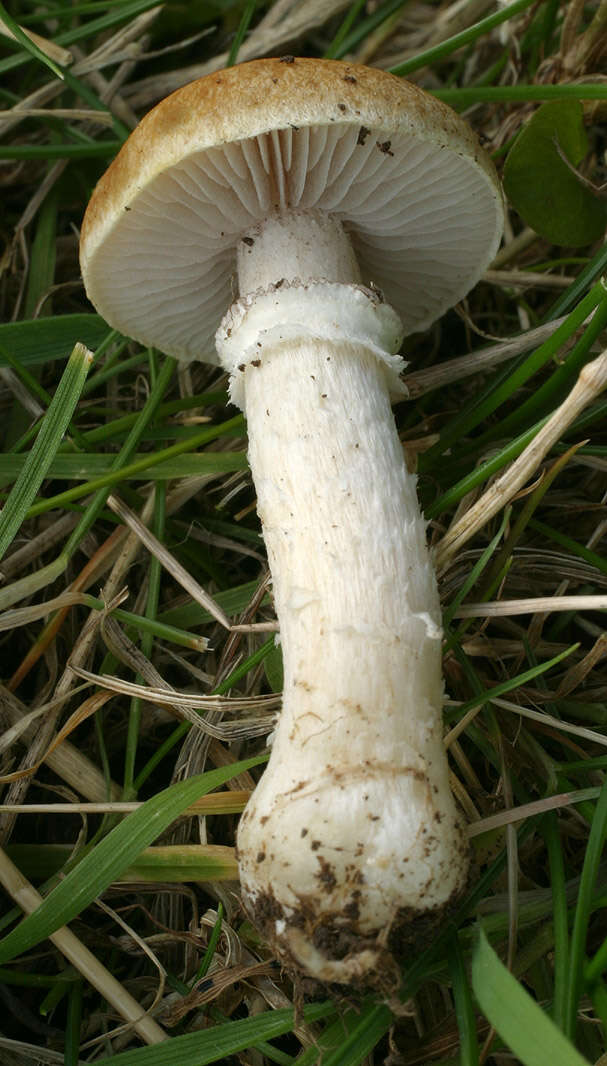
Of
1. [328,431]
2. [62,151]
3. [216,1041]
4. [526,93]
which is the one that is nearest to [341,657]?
[328,431]

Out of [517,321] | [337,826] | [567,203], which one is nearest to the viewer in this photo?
[337,826]

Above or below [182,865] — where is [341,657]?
above

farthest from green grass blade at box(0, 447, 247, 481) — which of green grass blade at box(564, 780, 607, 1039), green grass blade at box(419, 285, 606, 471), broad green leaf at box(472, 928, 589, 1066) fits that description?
broad green leaf at box(472, 928, 589, 1066)

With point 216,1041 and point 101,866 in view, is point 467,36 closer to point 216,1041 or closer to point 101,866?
point 101,866

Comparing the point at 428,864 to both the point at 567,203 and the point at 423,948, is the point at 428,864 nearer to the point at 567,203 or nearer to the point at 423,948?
the point at 423,948

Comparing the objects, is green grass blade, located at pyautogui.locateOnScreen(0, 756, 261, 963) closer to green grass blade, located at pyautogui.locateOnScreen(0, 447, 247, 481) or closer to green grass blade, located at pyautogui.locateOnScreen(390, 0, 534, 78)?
green grass blade, located at pyautogui.locateOnScreen(0, 447, 247, 481)

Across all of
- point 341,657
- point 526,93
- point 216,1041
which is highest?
point 526,93

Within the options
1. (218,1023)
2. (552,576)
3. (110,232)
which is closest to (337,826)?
(218,1023)
